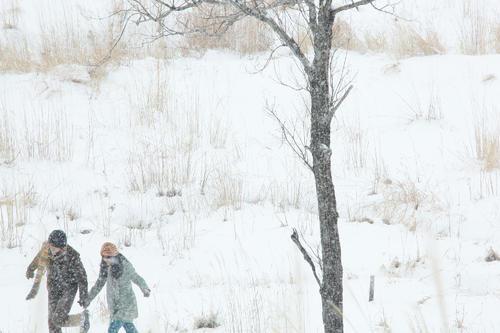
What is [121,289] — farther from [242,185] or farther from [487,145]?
[487,145]

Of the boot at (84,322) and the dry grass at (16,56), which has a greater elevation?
the dry grass at (16,56)

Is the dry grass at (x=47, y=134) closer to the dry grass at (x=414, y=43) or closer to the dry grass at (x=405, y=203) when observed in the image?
the dry grass at (x=405, y=203)

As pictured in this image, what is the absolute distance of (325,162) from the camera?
3232 millimetres

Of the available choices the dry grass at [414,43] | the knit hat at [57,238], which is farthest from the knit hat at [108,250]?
the dry grass at [414,43]

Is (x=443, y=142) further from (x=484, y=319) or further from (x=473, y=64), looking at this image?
(x=484, y=319)

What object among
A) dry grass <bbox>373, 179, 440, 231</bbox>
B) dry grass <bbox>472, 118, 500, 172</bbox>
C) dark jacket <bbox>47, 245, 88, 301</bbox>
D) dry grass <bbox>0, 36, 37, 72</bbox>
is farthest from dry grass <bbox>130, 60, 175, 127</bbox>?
dark jacket <bbox>47, 245, 88, 301</bbox>

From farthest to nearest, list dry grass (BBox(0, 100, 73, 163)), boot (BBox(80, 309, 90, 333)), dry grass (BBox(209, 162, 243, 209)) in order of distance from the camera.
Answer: dry grass (BBox(0, 100, 73, 163)) → dry grass (BBox(209, 162, 243, 209)) → boot (BBox(80, 309, 90, 333))

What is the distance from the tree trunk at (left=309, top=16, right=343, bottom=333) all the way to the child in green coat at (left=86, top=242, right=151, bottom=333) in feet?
6.18

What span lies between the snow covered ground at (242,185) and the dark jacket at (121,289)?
1.17 feet

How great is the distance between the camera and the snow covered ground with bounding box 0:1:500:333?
5.66 m

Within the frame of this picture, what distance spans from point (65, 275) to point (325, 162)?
107 inches

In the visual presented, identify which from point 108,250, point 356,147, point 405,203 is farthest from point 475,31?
point 108,250

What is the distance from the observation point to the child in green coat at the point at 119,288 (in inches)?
188

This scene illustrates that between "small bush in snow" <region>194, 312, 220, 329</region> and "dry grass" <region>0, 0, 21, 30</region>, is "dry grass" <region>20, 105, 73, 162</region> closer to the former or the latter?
"dry grass" <region>0, 0, 21, 30</region>
